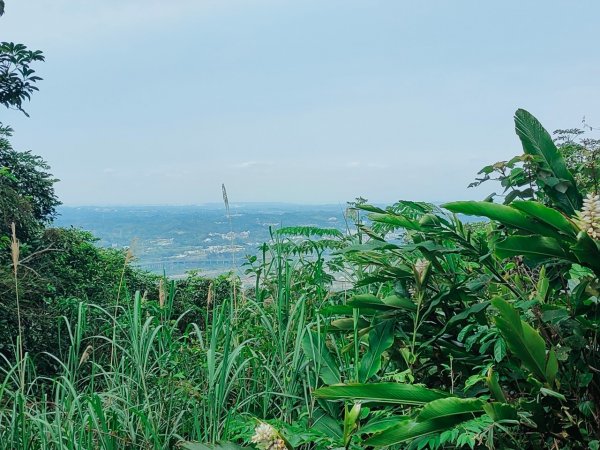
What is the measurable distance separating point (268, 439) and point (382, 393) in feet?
1.17

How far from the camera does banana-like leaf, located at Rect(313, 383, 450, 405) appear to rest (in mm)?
1660

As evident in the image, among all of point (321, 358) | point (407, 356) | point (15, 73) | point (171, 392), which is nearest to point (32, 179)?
point (15, 73)

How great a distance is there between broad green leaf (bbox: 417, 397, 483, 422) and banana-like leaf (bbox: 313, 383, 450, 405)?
10 cm

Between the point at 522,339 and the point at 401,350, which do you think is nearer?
the point at 522,339

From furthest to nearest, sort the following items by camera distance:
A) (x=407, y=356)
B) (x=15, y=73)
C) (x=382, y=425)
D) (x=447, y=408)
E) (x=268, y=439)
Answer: (x=15, y=73) < (x=407, y=356) < (x=382, y=425) < (x=447, y=408) < (x=268, y=439)

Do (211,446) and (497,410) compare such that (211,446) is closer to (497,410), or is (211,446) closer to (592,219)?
(497,410)

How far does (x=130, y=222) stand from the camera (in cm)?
1090

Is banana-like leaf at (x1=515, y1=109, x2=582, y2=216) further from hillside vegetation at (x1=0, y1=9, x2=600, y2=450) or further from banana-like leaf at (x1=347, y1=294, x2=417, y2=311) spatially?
banana-like leaf at (x1=347, y1=294, x2=417, y2=311)

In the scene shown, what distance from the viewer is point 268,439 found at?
4.81 feet

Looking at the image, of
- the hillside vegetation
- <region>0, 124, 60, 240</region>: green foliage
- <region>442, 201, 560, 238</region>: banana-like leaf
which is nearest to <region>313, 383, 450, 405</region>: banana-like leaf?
the hillside vegetation

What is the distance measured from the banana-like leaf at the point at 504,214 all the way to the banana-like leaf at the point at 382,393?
50 centimetres

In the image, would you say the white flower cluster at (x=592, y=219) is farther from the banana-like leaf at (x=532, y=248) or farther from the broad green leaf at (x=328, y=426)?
the broad green leaf at (x=328, y=426)

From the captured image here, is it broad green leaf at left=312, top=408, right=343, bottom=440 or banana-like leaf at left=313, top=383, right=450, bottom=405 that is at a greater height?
banana-like leaf at left=313, top=383, right=450, bottom=405

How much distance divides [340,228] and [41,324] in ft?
9.70
